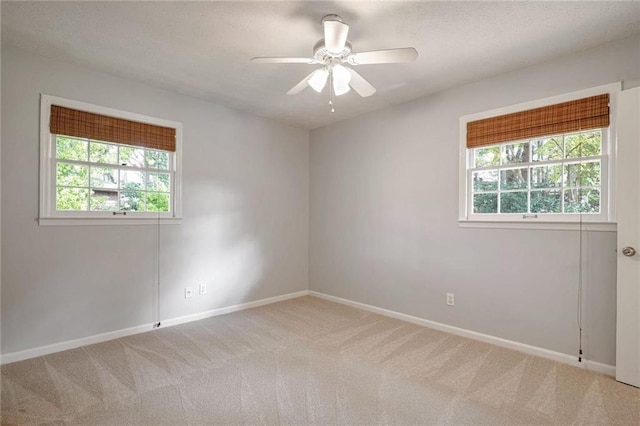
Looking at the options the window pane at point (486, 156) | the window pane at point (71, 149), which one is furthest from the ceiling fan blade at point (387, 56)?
the window pane at point (71, 149)

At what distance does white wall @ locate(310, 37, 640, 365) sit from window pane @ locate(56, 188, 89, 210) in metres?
2.89

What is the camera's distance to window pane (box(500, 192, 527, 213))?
2.96 meters

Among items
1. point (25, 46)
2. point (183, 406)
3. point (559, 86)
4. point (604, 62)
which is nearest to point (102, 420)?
point (183, 406)

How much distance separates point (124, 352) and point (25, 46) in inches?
106

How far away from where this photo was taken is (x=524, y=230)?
2904 mm

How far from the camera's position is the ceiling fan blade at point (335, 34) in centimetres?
191

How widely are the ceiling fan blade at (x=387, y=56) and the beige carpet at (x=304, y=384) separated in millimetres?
2256

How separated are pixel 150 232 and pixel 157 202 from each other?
0.34 m

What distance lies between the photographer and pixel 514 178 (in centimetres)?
304

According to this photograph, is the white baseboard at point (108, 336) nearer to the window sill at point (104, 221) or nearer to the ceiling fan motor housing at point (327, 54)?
the window sill at point (104, 221)

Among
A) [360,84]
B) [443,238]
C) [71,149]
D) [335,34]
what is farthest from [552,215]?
[71,149]

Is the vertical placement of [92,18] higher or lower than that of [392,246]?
higher

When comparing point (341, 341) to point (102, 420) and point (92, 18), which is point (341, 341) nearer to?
point (102, 420)

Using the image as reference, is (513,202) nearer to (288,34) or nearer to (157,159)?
→ (288,34)
